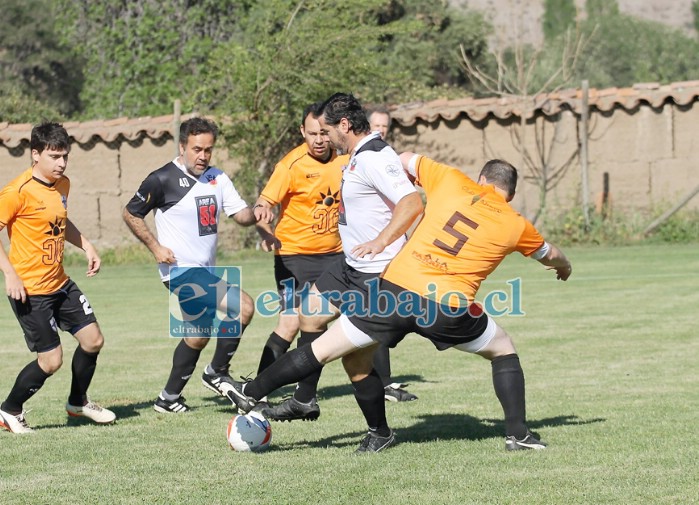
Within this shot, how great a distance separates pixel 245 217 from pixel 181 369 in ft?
3.97

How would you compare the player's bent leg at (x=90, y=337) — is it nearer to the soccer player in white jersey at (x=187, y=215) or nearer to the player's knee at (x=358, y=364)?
the soccer player in white jersey at (x=187, y=215)

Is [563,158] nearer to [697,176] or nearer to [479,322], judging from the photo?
[697,176]

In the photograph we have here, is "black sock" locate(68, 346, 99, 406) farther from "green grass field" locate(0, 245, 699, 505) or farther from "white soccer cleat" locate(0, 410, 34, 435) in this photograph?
"white soccer cleat" locate(0, 410, 34, 435)

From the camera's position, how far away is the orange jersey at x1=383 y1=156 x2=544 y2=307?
6336 mm

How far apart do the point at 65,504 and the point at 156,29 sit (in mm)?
26926

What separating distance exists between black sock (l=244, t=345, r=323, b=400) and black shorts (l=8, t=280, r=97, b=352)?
5.65ft

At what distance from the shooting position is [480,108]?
21.3m

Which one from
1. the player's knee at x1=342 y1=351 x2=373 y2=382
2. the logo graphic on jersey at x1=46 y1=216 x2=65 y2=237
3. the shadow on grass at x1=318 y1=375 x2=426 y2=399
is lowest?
the shadow on grass at x1=318 y1=375 x2=426 y2=399

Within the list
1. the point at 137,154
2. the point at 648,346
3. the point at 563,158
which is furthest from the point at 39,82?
the point at 648,346

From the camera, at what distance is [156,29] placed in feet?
A: 102

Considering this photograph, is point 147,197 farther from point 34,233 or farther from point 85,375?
point 85,375

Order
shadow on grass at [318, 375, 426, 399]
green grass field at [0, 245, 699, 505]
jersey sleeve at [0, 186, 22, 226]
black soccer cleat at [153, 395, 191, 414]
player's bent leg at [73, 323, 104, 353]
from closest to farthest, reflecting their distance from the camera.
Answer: green grass field at [0, 245, 699, 505] < jersey sleeve at [0, 186, 22, 226] < player's bent leg at [73, 323, 104, 353] < black soccer cleat at [153, 395, 191, 414] < shadow on grass at [318, 375, 426, 399]

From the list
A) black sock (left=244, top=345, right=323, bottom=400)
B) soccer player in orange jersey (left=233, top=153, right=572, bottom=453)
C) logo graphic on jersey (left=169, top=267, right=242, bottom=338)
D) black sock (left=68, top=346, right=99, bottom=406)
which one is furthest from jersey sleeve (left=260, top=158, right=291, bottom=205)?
black sock (left=244, top=345, right=323, bottom=400)

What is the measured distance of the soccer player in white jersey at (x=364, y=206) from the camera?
6.54 m
